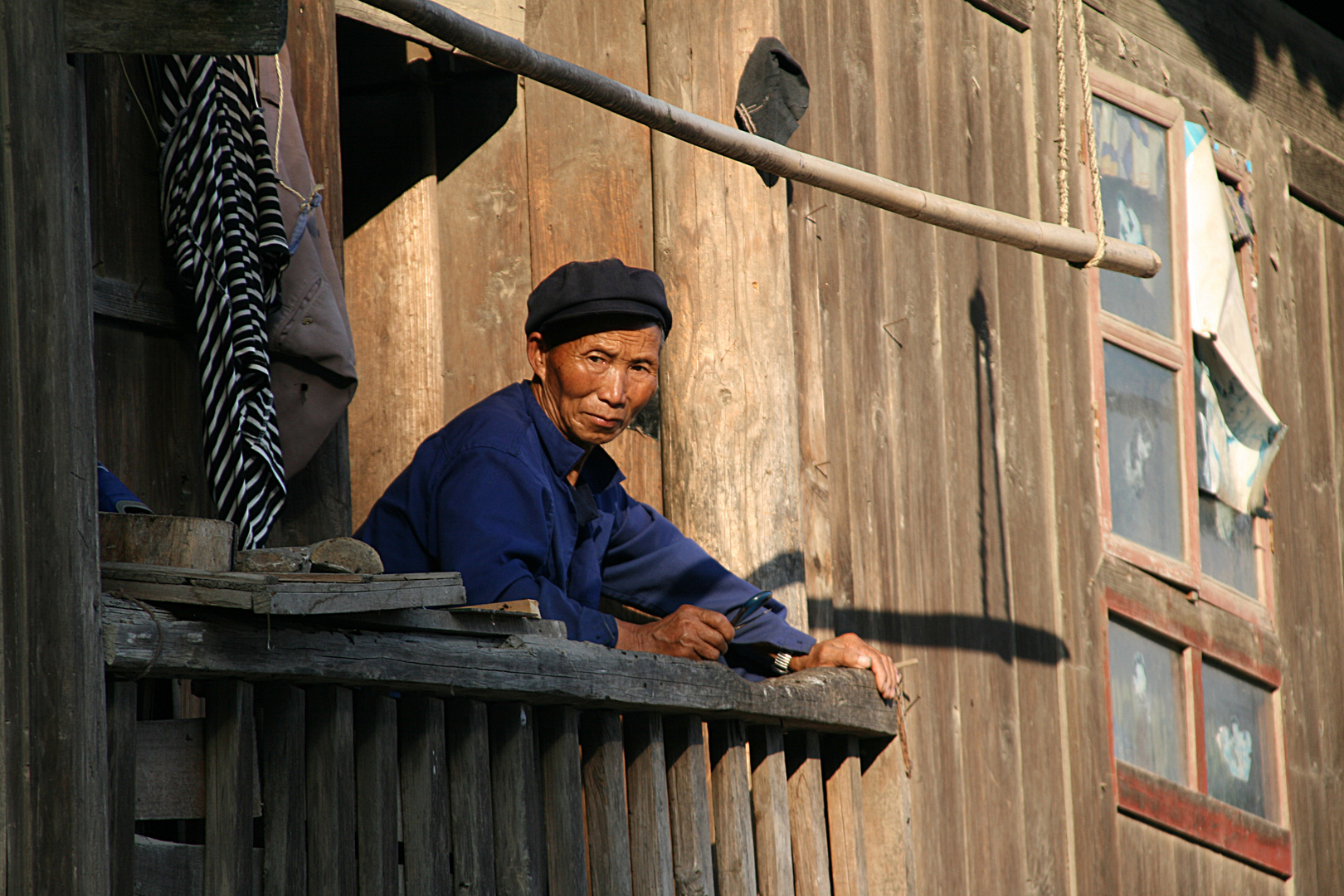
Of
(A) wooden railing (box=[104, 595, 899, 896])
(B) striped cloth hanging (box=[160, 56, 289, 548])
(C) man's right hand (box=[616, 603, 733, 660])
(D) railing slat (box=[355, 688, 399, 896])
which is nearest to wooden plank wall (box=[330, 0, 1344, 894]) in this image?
(A) wooden railing (box=[104, 595, 899, 896])

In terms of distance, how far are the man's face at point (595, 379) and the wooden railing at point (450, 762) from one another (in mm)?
637

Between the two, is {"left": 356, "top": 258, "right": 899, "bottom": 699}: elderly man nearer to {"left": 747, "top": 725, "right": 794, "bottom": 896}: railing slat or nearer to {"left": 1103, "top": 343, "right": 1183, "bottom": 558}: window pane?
{"left": 747, "top": 725, "right": 794, "bottom": 896}: railing slat

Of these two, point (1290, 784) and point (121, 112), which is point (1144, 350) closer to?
point (1290, 784)

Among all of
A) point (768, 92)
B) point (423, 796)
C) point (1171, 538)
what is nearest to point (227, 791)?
point (423, 796)

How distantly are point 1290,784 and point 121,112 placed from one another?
4.99 metres

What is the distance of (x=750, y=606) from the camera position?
3.23 meters

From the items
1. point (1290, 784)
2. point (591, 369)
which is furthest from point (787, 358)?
point (1290, 784)

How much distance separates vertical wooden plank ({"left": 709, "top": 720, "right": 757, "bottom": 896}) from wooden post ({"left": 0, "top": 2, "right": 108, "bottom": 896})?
1.41 m

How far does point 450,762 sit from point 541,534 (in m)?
0.59

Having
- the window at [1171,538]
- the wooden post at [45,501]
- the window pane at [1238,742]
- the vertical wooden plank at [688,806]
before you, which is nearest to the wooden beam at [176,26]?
the wooden post at [45,501]

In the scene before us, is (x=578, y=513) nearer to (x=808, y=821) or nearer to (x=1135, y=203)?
(x=808, y=821)

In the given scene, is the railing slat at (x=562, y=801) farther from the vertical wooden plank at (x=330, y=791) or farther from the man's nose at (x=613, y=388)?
the man's nose at (x=613, y=388)

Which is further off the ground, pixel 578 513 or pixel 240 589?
pixel 578 513

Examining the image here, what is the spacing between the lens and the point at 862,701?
3.28m
